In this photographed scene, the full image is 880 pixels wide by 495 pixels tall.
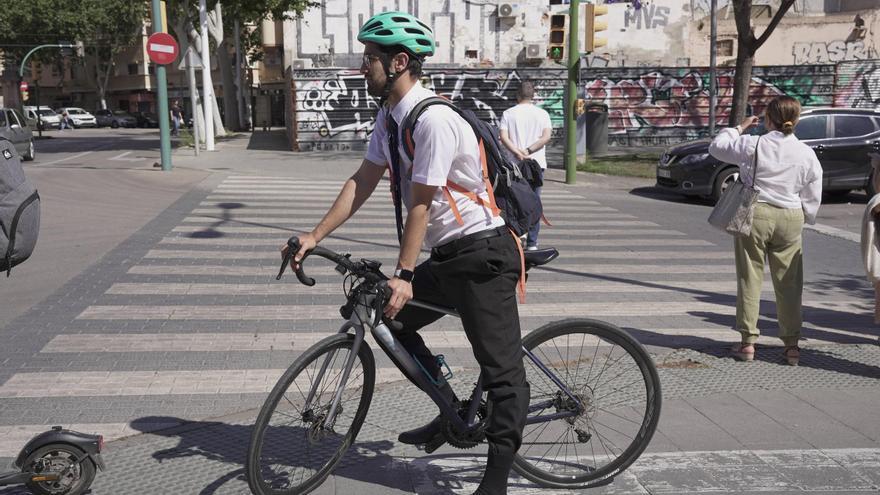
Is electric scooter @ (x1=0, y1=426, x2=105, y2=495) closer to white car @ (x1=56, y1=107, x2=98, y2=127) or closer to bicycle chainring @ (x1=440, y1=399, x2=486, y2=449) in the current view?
bicycle chainring @ (x1=440, y1=399, x2=486, y2=449)

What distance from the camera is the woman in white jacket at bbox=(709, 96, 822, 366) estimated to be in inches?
219

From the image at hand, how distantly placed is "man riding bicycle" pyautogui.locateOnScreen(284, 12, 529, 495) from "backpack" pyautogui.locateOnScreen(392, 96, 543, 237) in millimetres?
28

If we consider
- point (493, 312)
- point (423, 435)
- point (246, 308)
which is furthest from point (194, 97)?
Result: point (493, 312)

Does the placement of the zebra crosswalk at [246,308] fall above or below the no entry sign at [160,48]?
below

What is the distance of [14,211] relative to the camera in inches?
133

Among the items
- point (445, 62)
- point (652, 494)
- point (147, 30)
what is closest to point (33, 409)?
point (652, 494)

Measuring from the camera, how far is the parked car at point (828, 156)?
49.5 ft

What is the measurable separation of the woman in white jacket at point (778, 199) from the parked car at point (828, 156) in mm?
9617

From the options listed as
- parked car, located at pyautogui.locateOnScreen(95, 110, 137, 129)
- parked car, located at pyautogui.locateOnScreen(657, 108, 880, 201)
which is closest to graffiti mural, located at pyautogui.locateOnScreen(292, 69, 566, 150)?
parked car, located at pyautogui.locateOnScreen(657, 108, 880, 201)

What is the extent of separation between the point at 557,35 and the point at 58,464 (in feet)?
47.0

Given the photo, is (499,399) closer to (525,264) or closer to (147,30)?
(525,264)

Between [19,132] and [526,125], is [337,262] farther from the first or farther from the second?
[19,132]

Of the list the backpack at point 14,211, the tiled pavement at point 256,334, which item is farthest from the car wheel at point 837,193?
the backpack at point 14,211

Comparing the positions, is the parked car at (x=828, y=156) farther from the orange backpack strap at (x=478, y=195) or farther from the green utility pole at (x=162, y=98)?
the orange backpack strap at (x=478, y=195)
